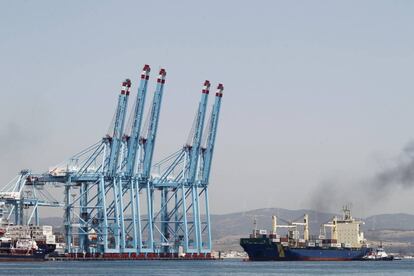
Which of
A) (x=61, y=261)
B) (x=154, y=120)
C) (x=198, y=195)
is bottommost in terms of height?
(x=61, y=261)

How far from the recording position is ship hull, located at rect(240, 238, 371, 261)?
162 metres

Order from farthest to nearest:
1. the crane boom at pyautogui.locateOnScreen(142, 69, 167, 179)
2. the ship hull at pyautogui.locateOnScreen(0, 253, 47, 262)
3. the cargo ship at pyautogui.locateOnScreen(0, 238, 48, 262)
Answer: the crane boom at pyautogui.locateOnScreen(142, 69, 167, 179) < the cargo ship at pyautogui.locateOnScreen(0, 238, 48, 262) < the ship hull at pyautogui.locateOnScreen(0, 253, 47, 262)

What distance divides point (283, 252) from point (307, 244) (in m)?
7.59

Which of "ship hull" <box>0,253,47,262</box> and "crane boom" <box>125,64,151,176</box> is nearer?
"ship hull" <box>0,253,47,262</box>

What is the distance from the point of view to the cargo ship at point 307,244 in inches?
6388

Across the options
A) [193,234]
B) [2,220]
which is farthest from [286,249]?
[2,220]

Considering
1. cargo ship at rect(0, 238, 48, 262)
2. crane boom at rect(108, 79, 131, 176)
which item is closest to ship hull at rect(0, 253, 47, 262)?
cargo ship at rect(0, 238, 48, 262)

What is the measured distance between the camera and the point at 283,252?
163m

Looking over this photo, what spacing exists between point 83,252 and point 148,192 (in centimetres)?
1338

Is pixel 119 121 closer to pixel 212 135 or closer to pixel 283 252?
pixel 212 135

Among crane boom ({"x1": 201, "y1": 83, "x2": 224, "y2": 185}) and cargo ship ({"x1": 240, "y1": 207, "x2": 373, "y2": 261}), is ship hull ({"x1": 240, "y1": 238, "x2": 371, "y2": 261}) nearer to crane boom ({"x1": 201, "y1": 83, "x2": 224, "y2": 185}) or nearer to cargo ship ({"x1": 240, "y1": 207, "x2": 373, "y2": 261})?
cargo ship ({"x1": 240, "y1": 207, "x2": 373, "y2": 261})

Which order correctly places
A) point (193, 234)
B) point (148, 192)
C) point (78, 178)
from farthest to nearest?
point (193, 234), point (148, 192), point (78, 178)

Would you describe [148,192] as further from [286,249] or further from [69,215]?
[286,249]

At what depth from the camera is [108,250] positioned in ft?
482
